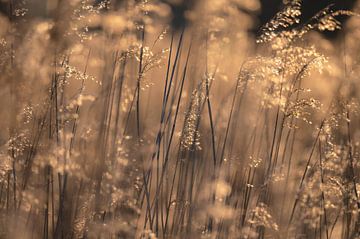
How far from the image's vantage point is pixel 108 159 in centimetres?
182

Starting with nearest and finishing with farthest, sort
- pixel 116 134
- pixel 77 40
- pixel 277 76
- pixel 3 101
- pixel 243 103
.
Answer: pixel 3 101, pixel 77 40, pixel 116 134, pixel 277 76, pixel 243 103

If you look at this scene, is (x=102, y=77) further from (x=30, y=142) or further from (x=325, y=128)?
(x=325, y=128)

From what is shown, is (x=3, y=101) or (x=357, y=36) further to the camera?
(x=357, y=36)

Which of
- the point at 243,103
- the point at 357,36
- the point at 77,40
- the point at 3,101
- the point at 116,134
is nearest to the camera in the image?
the point at 3,101

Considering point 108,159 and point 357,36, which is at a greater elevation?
point 357,36

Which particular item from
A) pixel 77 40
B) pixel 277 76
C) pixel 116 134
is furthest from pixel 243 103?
pixel 77 40

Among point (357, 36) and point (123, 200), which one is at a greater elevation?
point (357, 36)

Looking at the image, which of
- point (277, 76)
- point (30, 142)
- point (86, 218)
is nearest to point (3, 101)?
point (30, 142)

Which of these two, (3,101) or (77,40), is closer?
(3,101)

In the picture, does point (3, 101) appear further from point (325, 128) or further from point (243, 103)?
point (325, 128)

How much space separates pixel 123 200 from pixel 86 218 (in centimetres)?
17

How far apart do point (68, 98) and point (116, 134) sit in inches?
10.7

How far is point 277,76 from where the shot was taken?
2.04 meters

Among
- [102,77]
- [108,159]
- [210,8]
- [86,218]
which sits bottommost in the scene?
[86,218]
